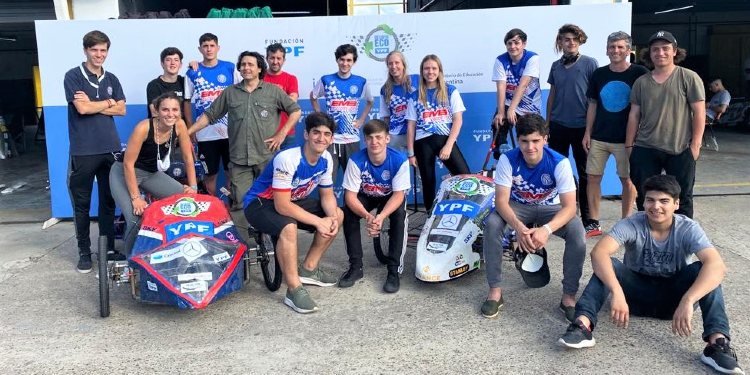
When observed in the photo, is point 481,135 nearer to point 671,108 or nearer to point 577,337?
point 671,108

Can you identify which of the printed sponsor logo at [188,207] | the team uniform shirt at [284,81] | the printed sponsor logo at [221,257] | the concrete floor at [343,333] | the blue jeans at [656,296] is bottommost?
the concrete floor at [343,333]

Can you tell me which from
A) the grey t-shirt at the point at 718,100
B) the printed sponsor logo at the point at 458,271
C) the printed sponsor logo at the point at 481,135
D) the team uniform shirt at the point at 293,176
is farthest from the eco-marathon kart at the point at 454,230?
the grey t-shirt at the point at 718,100

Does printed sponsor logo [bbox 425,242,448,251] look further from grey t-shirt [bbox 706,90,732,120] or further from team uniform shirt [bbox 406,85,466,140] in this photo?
grey t-shirt [bbox 706,90,732,120]

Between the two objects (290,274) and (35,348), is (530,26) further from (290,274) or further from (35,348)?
(35,348)

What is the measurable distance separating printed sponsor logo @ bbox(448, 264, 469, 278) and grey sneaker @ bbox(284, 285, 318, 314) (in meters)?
0.88

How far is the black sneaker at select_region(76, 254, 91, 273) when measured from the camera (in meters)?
4.85

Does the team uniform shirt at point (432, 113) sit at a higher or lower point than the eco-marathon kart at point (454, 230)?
higher

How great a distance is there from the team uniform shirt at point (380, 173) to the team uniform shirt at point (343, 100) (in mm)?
1350

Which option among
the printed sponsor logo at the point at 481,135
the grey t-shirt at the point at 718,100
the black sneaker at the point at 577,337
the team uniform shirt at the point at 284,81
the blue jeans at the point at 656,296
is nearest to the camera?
the blue jeans at the point at 656,296

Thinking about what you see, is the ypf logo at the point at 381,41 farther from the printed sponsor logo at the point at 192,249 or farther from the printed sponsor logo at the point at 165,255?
the printed sponsor logo at the point at 165,255

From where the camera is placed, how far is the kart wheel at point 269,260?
13.7ft

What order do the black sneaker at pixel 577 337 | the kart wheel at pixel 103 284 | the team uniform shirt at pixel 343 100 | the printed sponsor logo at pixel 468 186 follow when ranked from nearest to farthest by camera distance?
the black sneaker at pixel 577 337, the kart wheel at pixel 103 284, the printed sponsor logo at pixel 468 186, the team uniform shirt at pixel 343 100

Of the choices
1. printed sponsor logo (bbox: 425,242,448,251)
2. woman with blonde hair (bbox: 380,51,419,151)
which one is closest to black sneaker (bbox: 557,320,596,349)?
printed sponsor logo (bbox: 425,242,448,251)

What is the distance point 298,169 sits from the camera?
4051mm
